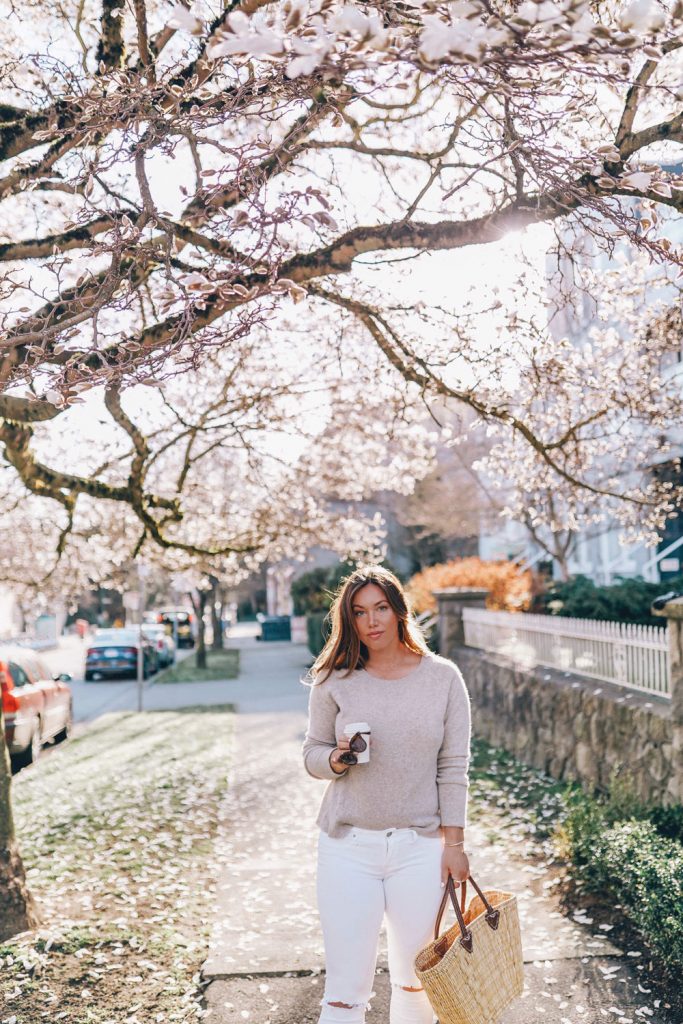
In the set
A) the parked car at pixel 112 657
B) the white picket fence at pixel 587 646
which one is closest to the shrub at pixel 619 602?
the white picket fence at pixel 587 646

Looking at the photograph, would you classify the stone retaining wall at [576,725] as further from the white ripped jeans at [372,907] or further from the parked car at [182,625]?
the parked car at [182,625]

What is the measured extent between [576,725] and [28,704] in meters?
7.52

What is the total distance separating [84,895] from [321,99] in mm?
5078

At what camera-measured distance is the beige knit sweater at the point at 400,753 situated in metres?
3.30

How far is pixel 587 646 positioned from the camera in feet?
31.7

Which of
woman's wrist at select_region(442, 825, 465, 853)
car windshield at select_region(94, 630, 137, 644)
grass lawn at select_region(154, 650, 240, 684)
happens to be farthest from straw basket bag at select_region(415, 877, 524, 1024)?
car windshield at select_region(94, 630, 137, 644)

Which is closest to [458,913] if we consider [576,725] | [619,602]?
[576,725]

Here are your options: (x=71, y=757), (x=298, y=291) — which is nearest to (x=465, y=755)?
(x=298, y=291)

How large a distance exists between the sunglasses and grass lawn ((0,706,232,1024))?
200 centimetres

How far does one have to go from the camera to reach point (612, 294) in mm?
7906

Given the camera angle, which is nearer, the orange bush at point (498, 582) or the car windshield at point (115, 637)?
the orange bush at point (498, 582)

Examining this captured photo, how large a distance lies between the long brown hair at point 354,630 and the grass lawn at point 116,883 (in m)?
2.06

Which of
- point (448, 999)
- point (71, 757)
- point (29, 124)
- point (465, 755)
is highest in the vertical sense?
point (29, 124)

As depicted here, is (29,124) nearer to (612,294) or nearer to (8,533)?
(612,294)
